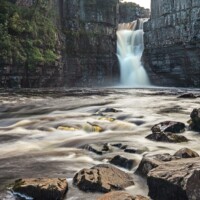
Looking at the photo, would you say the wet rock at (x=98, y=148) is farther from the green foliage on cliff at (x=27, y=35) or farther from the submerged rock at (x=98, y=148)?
the green foliage on cliff at (x=27, y=35)

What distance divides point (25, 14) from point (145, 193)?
27.4 metres

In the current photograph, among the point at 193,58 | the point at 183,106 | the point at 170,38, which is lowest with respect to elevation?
the point at 183,106

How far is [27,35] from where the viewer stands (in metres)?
29.2

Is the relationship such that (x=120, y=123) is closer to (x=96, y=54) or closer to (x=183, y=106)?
(x=183, y=106)

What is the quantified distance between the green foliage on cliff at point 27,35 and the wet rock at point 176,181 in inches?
918

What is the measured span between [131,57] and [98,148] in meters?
32.9

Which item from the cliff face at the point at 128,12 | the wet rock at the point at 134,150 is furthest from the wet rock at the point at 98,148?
the cliff face at the point at 128,12

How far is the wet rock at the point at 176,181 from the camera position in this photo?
410 cm

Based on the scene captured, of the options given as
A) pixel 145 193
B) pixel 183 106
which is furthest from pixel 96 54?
pixel 145 193

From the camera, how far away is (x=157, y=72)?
3800cm

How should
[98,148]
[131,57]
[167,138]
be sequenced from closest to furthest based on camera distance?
[98,148], [167,138], [131,57]

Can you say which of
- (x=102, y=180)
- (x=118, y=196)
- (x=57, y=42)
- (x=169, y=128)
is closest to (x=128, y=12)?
(x=57, y=42)

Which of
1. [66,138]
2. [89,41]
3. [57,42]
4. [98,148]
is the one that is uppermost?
[89,41]

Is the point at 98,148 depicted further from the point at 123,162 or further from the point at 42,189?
the point at 42,189
